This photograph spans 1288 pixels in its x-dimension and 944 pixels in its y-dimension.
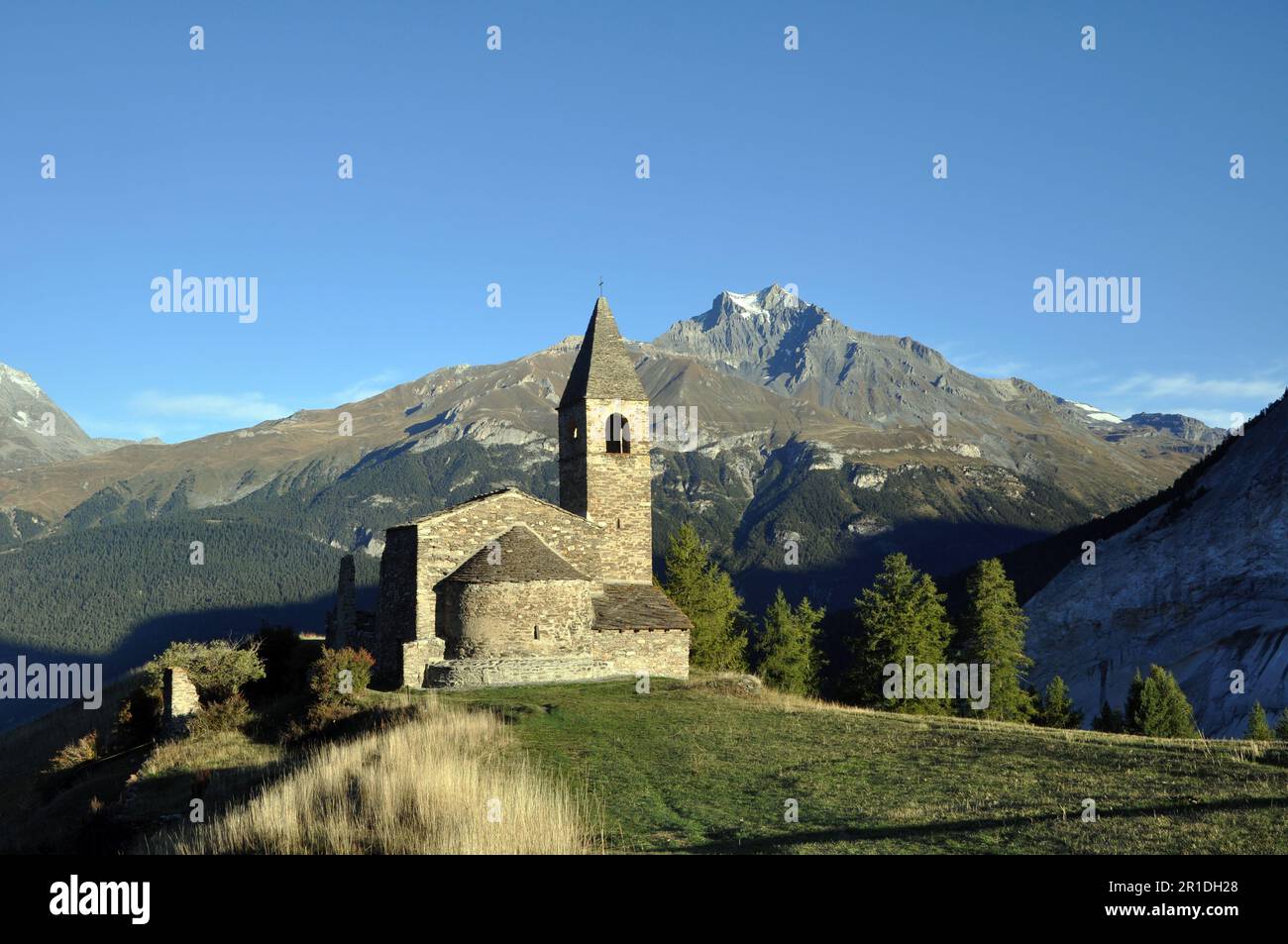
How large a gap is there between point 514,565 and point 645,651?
6.59 m

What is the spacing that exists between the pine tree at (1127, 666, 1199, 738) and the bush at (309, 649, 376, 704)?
35.9 meters

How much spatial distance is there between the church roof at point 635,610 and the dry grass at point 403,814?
69.7ft

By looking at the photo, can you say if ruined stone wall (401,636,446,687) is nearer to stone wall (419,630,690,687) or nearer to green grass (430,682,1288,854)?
stone wall (419,630,690,687)

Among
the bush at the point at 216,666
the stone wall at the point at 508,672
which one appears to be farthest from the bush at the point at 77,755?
the stone wall at the point at 508,672

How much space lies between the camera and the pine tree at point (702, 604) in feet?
180

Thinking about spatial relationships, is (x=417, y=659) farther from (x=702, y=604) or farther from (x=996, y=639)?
(x=996, y=639)

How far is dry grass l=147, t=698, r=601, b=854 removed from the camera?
11.3 metres

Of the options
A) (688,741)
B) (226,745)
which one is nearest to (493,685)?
(226,745)

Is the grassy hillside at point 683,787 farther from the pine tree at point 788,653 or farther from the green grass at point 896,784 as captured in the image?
the pine tree at point 788,653

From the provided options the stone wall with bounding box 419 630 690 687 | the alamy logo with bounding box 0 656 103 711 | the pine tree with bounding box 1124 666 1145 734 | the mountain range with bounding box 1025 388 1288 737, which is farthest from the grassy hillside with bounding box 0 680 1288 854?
the alamy logo with bounding box 0 656 103 711

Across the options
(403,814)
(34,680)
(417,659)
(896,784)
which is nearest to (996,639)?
(417,659)
